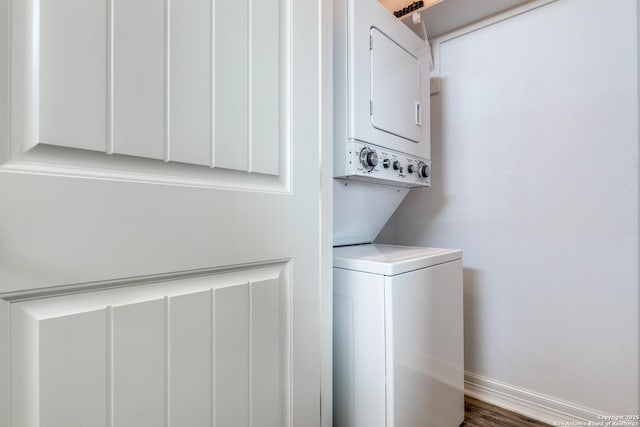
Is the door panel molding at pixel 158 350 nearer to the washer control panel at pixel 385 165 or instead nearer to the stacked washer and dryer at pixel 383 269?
the stacked washer and dryer at pixel 383 269

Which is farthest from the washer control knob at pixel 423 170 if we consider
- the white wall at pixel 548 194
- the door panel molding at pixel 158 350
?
the door panel molding at pixel 158 350

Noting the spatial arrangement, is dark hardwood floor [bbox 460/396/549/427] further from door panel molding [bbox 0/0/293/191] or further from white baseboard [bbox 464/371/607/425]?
door panel molding [bbox 0/0/293/191]

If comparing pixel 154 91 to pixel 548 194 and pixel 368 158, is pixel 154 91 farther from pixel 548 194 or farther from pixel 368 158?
pixel 548 194

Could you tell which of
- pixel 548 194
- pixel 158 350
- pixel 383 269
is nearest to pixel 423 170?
pixel 548 194

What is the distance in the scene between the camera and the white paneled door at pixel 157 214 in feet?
1.76

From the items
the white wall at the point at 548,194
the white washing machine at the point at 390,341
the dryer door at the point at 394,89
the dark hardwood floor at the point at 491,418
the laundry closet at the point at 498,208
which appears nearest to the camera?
the white washing machine at the point at 390,341

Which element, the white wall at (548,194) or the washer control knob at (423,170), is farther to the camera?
the washer control knob at (423,170)

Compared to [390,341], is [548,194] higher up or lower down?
higher up

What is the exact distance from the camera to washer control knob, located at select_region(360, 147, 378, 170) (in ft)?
4.65

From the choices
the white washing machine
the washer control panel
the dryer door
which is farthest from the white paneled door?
the dryer door

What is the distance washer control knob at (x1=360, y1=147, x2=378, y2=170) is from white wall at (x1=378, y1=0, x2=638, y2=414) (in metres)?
1.02

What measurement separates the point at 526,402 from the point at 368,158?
1.77 meters

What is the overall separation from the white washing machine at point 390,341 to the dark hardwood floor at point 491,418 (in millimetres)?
431

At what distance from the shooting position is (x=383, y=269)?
121 centimetres
